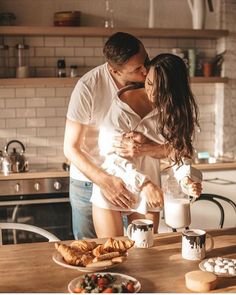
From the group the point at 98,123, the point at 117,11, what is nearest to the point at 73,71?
the point at 117,11

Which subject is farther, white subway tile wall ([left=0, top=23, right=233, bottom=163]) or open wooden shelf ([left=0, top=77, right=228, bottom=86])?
white subway tile wall ([left=0, top=23, right=233, bottom=163])

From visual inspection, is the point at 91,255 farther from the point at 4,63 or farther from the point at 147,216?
the point at 4,63

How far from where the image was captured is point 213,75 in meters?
4.75

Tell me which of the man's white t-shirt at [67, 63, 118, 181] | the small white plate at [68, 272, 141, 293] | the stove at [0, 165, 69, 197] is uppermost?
the man's white t-shirt at [67, 63, 118, 181]

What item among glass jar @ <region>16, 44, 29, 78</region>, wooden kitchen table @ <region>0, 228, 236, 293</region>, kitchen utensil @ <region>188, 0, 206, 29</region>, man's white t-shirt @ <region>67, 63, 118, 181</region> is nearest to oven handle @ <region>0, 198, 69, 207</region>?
glass jar @ <region>16, 44, 29, 78</region>

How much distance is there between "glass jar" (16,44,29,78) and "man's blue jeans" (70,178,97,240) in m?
1.78

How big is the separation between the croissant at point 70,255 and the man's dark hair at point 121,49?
100 cm

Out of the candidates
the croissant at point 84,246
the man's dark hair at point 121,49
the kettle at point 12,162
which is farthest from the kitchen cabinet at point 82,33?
the croissant at point 84,246

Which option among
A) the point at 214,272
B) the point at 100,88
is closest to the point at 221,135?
the point at 100,88

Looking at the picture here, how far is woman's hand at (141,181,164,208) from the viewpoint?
6.98 feet

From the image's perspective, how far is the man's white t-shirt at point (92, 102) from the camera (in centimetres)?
254

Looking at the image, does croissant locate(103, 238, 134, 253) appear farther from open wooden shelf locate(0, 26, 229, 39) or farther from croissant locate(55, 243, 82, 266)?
open wooden shelf locate(0, 26, 229, 39)

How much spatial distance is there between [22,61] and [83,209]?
209 centimetres

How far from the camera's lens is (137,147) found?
2359 mm
